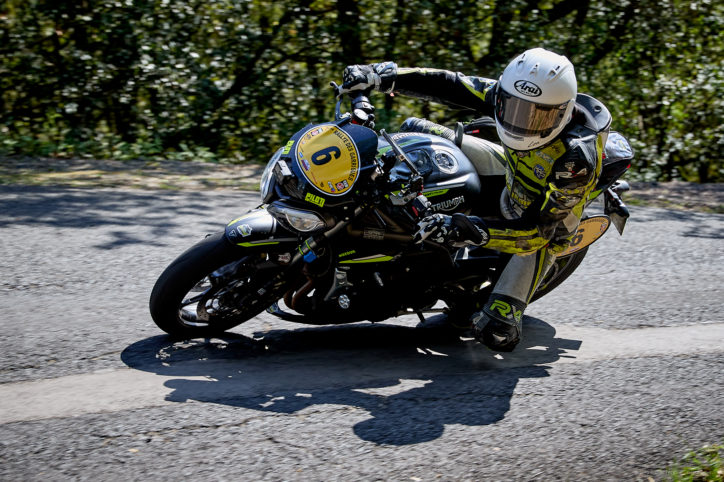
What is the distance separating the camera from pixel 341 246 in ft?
12.7

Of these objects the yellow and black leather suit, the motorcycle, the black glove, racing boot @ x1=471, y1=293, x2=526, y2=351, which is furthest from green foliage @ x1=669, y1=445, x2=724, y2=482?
the black glove

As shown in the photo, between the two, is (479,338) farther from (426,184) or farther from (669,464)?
(669,464)

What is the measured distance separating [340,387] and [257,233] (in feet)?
2.78

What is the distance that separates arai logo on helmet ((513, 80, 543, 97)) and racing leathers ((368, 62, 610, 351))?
1.03ft

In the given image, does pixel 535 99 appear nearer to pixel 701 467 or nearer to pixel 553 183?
pixel 553 183

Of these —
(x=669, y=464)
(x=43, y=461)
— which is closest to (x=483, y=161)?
(x=669, y=464)

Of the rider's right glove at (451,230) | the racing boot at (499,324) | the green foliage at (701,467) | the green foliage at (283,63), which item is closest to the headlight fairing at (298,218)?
the rider's right glove at (451,230)

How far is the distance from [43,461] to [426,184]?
7.22ft

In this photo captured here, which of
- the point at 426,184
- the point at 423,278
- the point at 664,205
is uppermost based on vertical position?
the point at 426,184

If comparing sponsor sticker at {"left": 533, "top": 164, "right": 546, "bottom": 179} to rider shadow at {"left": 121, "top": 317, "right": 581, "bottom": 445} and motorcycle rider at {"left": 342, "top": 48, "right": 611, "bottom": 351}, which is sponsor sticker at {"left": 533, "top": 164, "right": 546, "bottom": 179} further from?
rider shadow at {"left": 121, "top": 317, "right": 581, "bottom": 445}

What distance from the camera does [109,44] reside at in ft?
31.2

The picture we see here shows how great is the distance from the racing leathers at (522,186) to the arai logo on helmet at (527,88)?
314 mm

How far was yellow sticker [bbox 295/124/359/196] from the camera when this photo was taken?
361 cm

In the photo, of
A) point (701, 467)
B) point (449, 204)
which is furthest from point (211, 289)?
point (701, 467)
